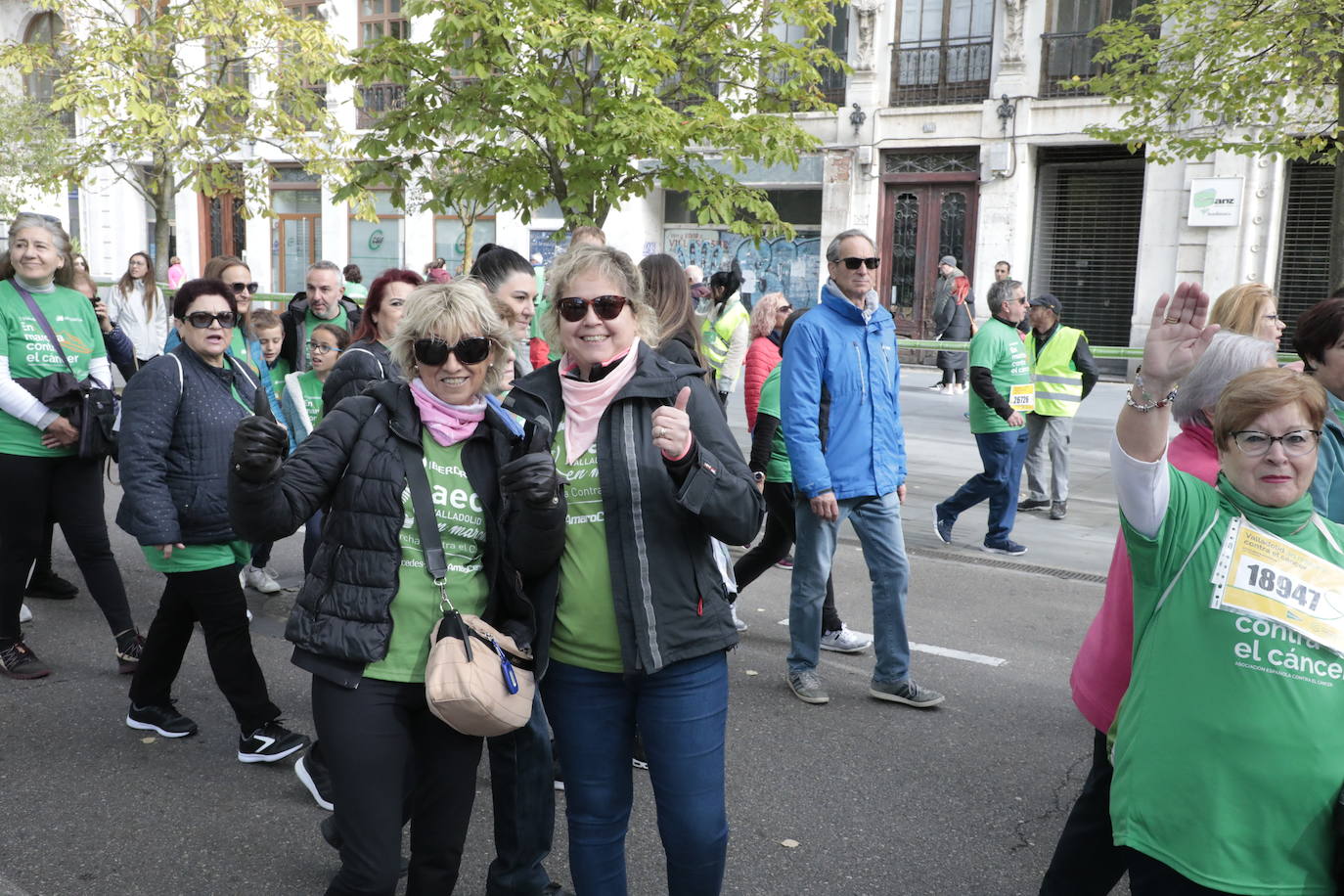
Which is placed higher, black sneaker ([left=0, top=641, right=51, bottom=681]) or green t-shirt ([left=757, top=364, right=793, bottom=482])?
green t-shirt ([left=757, top=364, right=793, bottom=482])

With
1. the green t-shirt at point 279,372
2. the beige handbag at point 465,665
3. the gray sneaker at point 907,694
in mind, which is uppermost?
the green t-shirt at point 279,372

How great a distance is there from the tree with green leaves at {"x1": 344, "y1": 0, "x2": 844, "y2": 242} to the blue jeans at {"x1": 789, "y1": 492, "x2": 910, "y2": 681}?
4.42 metres

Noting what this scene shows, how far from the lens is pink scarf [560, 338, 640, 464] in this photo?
2.88 m

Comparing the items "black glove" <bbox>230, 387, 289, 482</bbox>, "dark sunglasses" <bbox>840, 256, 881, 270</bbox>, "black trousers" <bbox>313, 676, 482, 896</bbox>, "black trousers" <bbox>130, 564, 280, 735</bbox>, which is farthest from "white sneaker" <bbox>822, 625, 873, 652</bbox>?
"black glove" <bbox>230, 387, 289, 482</bbox>

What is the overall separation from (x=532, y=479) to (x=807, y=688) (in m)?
3.07

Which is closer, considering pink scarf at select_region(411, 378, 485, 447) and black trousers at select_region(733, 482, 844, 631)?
pink scarf at select_region(411, 378, 485, 447)

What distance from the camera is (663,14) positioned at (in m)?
9.24

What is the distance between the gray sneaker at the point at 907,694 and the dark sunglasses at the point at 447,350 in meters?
2.99

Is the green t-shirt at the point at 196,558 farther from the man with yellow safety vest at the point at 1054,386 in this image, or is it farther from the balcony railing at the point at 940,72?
the balcony railing at the point at 940,72

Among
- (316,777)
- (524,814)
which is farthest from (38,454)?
(524,814)

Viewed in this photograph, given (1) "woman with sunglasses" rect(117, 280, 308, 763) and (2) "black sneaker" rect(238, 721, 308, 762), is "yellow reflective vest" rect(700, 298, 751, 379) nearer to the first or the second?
(1) "woman with sunglasses" rect(117, 280, 308, 763)

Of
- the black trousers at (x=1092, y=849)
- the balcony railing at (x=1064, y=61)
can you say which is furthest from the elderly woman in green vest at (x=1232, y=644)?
the balcony railing at (x=1064, y=61)

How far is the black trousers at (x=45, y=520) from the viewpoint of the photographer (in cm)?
533

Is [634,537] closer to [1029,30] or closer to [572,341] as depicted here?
[572,341]
